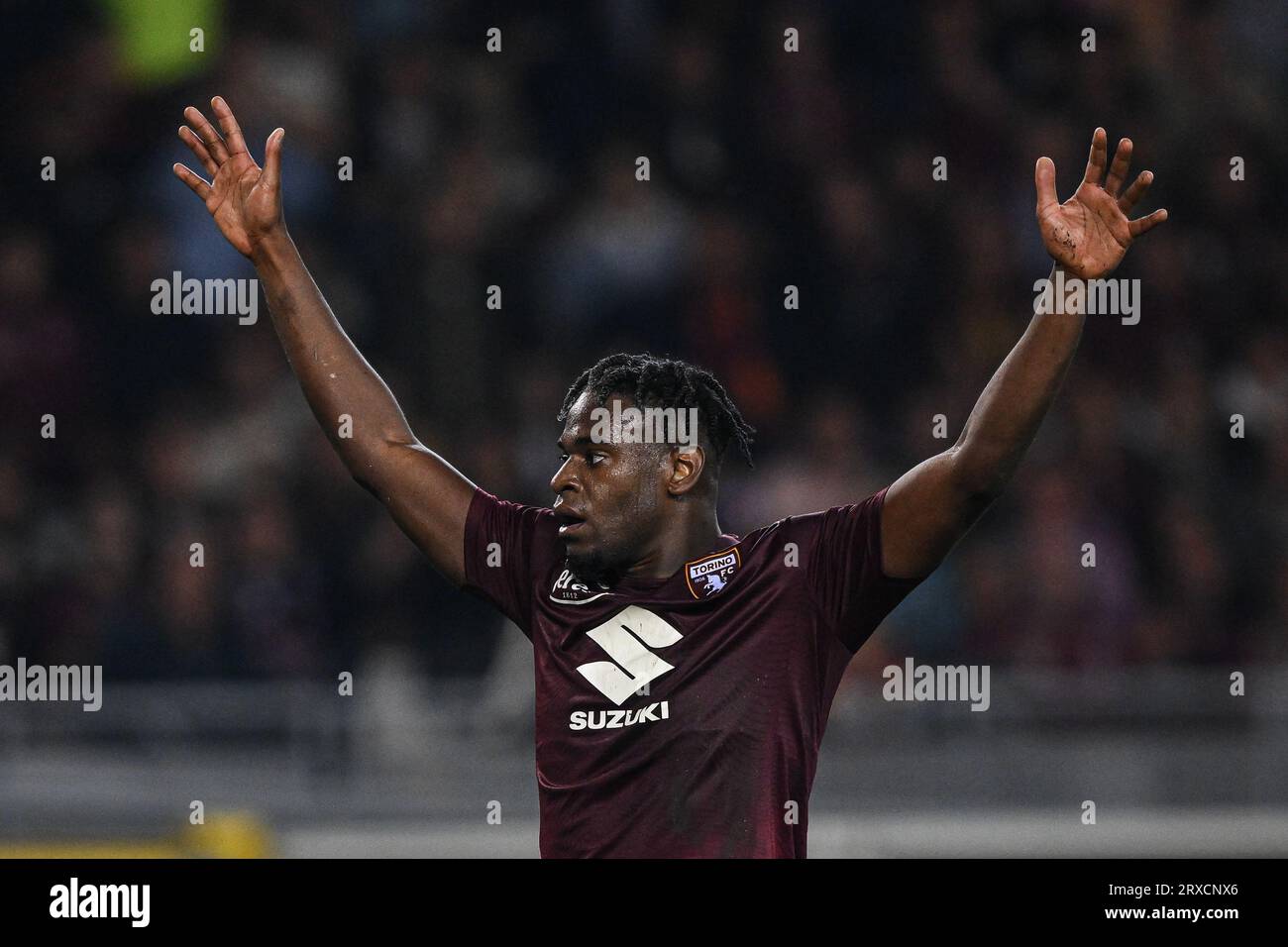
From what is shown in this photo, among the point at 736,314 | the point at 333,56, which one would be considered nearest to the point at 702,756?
the point at 736,314

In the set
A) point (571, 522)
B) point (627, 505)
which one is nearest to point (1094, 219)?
point (627, 505)

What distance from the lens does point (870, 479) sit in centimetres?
838

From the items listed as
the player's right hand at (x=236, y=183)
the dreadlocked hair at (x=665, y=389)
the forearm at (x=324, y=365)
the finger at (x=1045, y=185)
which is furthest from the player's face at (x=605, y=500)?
the finger at (x=1045, y=185)

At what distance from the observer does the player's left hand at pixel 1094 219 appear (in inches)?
146

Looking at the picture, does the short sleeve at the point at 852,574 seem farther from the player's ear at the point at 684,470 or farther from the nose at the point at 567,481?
the nose at the point at 567,481

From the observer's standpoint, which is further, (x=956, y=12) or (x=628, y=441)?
(x=956, y=12)

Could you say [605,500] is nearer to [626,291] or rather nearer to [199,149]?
[199,149]

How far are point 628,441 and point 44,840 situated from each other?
385cm

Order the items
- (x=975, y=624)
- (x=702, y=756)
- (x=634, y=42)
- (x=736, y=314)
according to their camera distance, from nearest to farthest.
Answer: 1. (x=702, y=756)
2. (x=975, y=624)
3. (x=736, y=314)
4. (x=634, y=42)

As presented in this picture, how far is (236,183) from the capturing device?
4.39m

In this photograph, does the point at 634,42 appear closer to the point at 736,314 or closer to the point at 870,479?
the point at 736,314

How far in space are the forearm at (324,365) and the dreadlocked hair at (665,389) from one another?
0.45m

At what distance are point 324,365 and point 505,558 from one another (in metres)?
0.63

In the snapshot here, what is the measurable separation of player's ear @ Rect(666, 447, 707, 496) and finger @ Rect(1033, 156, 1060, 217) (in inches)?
38.2
